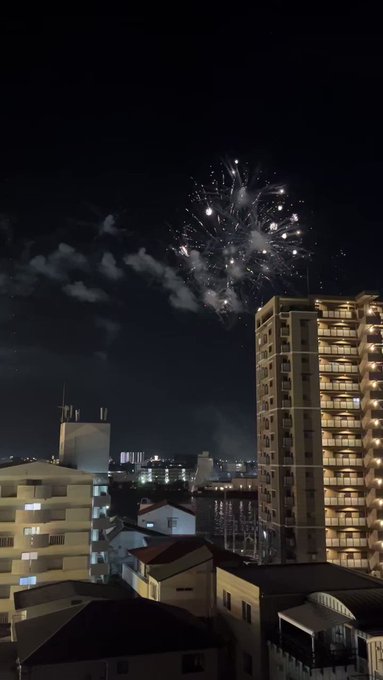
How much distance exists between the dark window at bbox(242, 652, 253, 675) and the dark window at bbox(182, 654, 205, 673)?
188 cm

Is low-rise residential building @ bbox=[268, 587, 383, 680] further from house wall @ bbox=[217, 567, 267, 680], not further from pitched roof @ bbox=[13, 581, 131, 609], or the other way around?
pitched roof @ bbox=[13, 581, 131, 609]

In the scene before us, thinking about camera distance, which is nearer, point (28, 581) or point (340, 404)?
point (28, 581)

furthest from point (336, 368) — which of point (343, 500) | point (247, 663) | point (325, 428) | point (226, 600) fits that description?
point (247, 663)

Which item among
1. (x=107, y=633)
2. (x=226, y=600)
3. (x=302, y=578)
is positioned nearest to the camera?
(x=107, y=633)

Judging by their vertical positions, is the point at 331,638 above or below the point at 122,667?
above

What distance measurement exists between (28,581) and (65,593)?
24.2ft

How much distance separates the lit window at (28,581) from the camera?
104 ft

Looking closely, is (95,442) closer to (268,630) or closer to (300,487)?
(300,487)

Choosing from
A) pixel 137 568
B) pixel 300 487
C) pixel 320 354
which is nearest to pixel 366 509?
pixel 300 487

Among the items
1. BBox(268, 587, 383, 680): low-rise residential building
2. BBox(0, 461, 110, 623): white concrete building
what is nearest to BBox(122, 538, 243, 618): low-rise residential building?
BBox(0, 461, 110, 623): white concrete building

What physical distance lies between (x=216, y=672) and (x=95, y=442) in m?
22.6

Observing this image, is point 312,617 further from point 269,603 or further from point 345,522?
point 345,522

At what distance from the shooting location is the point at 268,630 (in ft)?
61.5

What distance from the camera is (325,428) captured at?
145 feet
